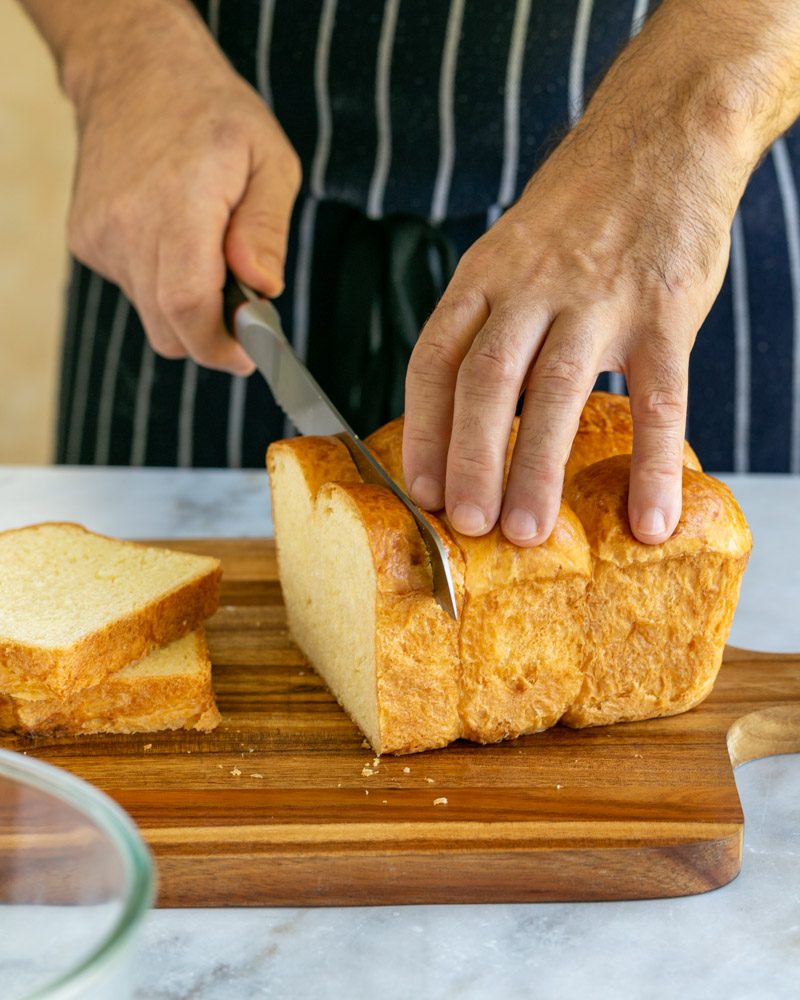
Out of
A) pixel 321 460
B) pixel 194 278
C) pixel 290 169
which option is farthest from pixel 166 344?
pixel 321 460

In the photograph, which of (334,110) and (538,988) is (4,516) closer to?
(334,110)

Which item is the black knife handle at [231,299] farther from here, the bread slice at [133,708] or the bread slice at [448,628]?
the bread slice at [133,708]

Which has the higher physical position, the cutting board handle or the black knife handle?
the black knife handle

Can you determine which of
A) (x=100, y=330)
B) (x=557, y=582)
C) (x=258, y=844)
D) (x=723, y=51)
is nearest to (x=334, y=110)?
(x=100, y=330)

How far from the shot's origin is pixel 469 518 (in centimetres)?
146

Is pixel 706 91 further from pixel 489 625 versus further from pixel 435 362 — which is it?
pixel 489 625

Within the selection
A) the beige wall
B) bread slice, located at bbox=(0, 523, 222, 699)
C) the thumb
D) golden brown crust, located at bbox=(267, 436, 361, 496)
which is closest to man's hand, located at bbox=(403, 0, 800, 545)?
golden brown crust, located at bbox=(267, 436, 361, 496)

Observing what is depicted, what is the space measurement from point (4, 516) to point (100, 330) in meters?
0.63

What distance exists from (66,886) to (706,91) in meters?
1.29

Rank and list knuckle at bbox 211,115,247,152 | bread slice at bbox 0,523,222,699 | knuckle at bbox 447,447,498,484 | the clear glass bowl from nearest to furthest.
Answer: the clear glass bowl, knuckle at bbox 447,447,498,484, bread slice at bbox 0,523,222,699, knuckle at bbox 211,115,247,152

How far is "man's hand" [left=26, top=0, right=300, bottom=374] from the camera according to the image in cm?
208

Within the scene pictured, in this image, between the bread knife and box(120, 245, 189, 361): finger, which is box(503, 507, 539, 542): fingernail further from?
box(120, 245, 189, 361): finger

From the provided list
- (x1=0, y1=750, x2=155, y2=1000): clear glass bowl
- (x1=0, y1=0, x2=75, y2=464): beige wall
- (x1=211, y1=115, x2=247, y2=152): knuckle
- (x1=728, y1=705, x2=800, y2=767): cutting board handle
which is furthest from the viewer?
(x1=0, y1=0, x2=75, y2=464): beige wall

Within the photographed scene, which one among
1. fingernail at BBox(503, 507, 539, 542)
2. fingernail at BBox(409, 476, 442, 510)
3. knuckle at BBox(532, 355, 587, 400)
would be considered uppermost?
knuckle at BBox(532, 355, 587, 400)
